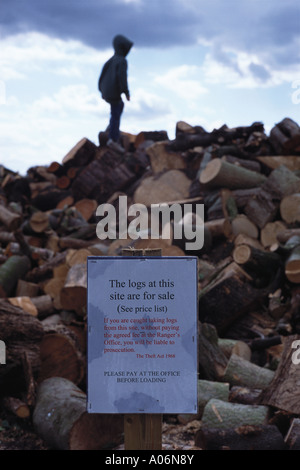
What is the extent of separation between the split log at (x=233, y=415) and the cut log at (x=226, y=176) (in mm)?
4853

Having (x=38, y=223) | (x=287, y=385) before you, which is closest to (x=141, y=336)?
(x=287, y=385)

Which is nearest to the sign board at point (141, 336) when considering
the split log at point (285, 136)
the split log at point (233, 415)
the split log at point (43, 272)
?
the split log at point (233, 415)

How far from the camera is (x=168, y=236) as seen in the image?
7152 mm

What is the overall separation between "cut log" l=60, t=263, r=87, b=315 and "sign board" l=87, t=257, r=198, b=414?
350cm

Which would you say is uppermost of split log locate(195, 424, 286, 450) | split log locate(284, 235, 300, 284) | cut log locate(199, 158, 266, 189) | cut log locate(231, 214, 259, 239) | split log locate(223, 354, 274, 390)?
cut log locate(199, 158, 266, 189)

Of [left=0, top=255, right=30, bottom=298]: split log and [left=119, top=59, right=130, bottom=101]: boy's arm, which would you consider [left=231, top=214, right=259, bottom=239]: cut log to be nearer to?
[left=0, top=255, right=30, bottom=298]: split log

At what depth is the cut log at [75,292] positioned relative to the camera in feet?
20.7

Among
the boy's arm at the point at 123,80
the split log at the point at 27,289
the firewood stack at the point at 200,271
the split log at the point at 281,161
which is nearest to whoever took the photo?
the firewood stack at the point at 200,271

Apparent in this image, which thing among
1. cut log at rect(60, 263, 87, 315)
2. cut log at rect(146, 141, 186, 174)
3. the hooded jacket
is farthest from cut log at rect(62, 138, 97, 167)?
cut log at rect(60, 263, 87, 315)

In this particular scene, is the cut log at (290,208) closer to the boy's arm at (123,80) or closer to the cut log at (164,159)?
the cut log at (164,159)

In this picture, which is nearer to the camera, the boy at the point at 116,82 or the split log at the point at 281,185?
the split log at the point at 281,185

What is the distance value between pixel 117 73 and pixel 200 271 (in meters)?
6.18

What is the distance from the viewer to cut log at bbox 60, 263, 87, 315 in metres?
6.31
